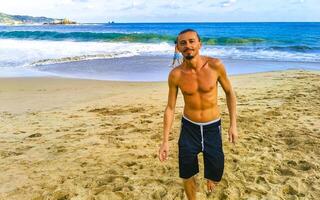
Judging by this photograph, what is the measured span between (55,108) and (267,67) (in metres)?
9.70

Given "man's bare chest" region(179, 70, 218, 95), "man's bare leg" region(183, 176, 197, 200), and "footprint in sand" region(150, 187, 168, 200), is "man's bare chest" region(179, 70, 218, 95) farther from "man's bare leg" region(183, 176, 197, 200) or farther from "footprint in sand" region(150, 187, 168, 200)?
"footprint in sand" region(150, 187, 168, 200)

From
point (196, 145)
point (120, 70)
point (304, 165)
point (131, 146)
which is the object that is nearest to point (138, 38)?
point (120, 70)

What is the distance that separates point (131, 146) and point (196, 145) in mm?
2392

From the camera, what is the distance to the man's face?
3039 mm

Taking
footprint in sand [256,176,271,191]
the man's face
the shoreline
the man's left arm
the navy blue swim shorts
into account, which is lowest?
the shoreline

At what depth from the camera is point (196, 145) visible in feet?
10.6

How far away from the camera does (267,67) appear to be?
587 inches

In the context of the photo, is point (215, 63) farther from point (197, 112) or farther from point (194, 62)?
point (197, 112)

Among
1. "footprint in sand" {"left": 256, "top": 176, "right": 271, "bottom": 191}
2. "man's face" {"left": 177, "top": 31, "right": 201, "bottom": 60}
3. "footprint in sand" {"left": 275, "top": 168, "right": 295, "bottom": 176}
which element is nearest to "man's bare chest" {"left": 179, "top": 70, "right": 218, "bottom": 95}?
"man's face" {"left": 177, "top": 31, "right": 201, "bottom": 60}

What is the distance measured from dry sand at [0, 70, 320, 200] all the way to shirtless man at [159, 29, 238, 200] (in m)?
0.87

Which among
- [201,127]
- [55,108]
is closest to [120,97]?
[55,108]

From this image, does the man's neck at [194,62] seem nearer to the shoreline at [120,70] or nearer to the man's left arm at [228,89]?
the man's left arm at [228,89]

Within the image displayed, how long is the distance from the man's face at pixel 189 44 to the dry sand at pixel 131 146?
1656mm

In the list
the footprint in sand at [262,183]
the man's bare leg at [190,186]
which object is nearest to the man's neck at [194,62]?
the man's bare leg at [190,186]
